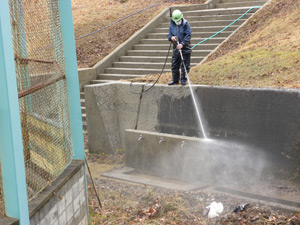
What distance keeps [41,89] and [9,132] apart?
1488 millimetres

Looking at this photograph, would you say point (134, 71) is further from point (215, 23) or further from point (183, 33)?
point (183, 33)

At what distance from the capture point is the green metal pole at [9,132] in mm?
4262

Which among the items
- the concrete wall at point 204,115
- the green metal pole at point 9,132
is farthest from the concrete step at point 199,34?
the green metal pole at point 9,132

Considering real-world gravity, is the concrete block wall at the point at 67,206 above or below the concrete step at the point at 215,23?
below

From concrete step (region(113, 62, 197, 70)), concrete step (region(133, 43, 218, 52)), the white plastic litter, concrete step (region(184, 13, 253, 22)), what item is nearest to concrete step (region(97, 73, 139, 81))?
concrete step (region(113, 62, 197, 70))

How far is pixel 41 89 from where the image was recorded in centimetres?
574

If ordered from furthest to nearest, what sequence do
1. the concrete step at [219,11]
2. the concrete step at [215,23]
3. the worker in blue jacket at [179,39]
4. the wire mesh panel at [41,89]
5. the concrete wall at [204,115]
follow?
the concrete step at [219,11]
the concrete step at [215,23]
the worker in blue jacket at [179,39]
the concrete wall at [204,115]
the wire mesh panel at [41,89]

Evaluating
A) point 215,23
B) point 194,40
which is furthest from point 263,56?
point 215,23

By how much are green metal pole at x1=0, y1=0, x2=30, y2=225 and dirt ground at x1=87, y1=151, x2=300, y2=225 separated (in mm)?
3034

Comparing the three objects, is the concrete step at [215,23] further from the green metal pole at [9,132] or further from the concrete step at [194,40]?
the green metal pole at [9,132]

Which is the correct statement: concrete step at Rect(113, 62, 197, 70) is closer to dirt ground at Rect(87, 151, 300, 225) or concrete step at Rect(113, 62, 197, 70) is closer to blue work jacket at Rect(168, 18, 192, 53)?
blue work jacket at Rect(168, 18, 192, 53)

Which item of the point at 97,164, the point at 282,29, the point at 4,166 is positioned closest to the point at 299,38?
the point at 282,29

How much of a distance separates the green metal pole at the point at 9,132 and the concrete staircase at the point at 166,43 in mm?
10451

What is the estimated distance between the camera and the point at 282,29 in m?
13.4
